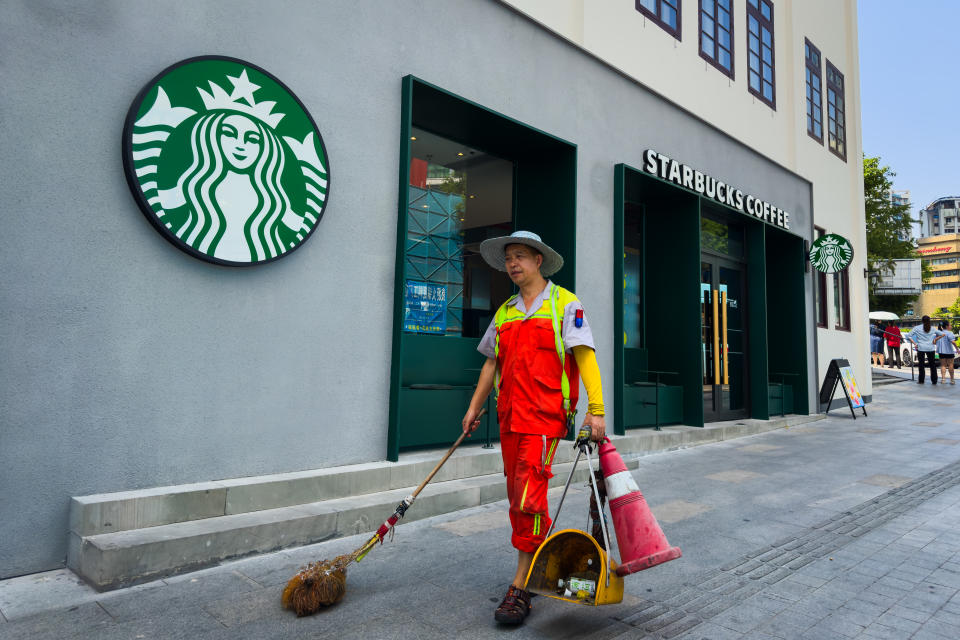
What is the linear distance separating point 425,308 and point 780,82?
1014 cm

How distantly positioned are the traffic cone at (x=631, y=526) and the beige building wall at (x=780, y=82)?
221 inches

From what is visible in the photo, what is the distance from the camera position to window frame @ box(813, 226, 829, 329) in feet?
43.7

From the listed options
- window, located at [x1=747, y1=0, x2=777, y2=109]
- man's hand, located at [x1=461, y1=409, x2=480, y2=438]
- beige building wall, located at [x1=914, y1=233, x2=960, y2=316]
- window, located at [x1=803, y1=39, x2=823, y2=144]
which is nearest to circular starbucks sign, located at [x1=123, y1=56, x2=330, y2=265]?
man's hand, located at [x1=461, y1=409, x2=480, y2=438]

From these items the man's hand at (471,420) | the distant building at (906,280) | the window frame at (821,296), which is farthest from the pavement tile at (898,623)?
the distant building at (906,280)

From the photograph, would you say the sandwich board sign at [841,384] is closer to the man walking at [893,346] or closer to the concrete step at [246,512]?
the concrete step at [246,512]

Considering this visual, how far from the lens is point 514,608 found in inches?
118

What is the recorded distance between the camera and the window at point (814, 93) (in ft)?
44.9

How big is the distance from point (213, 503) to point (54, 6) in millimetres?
3206

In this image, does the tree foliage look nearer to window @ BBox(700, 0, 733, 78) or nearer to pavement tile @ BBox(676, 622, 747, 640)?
window @ BBox(700, 0, 733, 78)

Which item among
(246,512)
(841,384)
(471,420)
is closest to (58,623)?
(246,512)

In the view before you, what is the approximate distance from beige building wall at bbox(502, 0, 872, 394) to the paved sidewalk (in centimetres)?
561

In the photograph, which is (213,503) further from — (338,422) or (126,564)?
(338,422)

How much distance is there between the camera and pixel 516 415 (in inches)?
128

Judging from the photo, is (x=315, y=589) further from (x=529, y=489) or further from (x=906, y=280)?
(x=906, y=280)
